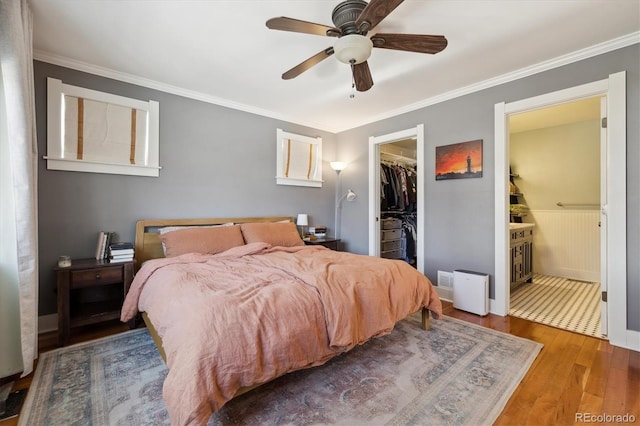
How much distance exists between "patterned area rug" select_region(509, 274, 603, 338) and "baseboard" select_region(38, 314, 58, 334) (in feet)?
14.7

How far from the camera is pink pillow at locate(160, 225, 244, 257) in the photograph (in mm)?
2730

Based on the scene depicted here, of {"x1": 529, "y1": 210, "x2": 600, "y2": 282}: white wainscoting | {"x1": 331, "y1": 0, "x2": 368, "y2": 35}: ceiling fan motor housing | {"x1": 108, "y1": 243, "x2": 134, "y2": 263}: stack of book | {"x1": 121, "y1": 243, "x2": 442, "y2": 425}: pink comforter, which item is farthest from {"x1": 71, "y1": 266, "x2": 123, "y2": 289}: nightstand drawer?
{"x1": 529, "y1": 210, "x2": 600, "y2": 282}: white wainscoting

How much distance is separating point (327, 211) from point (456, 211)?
202 cm

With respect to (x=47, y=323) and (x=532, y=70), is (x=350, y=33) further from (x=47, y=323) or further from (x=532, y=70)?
(x=47, y=323)

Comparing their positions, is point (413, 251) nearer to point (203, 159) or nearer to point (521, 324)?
point (521, 324)

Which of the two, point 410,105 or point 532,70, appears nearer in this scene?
point 532,70

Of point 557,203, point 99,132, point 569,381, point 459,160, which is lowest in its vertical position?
point 569,381

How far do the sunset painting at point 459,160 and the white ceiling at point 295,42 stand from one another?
647 mm

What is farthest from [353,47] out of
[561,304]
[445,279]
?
[561,304]

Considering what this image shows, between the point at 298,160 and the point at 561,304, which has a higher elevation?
the point at 298,160

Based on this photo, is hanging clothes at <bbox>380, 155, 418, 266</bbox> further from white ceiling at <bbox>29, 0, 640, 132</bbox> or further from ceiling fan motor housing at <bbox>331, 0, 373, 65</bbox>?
ceiling fan motor housing at <bbox>331, 0, 373, 65</bbox>

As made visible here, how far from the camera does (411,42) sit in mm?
1866

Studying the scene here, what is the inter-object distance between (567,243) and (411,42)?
175 inches

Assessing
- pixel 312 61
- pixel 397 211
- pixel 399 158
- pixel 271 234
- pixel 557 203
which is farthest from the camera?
pixel 399 158
